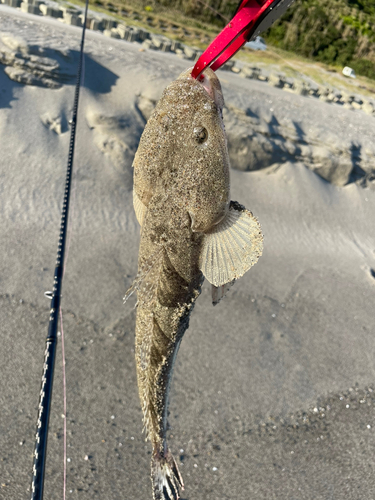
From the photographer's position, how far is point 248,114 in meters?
10.4

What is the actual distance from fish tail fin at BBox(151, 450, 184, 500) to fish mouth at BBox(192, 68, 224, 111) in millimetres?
3318

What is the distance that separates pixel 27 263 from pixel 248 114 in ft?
24.8

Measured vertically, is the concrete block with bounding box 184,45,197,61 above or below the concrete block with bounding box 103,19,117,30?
below

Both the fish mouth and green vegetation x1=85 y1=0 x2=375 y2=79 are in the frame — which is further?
green vegetation x1=85 y1=0 x2=375 y2=79

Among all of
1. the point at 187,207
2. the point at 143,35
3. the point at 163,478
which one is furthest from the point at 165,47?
the point at 163,478

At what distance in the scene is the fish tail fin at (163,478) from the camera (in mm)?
3475

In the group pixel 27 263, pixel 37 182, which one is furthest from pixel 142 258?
pixel 37 182

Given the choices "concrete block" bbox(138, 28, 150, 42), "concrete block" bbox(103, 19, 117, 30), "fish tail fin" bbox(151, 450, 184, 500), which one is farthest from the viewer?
"concrete block" bbox(138, 28, 150, 42)

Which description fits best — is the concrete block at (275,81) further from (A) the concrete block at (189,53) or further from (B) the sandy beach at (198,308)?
(B) the sandy beach at (198,308)

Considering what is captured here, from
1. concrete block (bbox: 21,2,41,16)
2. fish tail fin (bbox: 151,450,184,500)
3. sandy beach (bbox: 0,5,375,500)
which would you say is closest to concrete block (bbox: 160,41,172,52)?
sandy beach (bbox: 0,5,375,500)

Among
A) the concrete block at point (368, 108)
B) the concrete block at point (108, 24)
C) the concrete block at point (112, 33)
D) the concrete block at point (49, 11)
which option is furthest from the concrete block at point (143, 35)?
the concrete block at point (368, 108)

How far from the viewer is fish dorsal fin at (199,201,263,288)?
232 cm

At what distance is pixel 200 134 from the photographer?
2.22 m

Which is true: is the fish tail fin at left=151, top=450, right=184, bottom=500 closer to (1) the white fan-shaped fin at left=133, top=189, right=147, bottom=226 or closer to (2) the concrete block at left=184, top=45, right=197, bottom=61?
(1) the white fan-shaped fin at left=133, top=189, right=147, bottom=226
